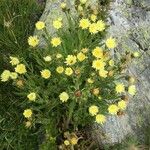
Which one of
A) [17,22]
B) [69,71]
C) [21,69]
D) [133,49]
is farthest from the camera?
[17,22]

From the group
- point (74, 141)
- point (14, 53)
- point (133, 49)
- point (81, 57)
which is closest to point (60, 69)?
point (81, 57)

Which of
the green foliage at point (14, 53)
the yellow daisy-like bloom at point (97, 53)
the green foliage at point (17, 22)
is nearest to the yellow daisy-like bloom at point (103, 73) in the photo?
the yellow daisy-like bloom at point (97, 53)

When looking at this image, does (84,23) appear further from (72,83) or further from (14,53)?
(14,53)

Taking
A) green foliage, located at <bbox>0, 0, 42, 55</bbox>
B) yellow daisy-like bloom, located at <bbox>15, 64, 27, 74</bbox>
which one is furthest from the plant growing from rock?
green foliage, located at <bbox>0, 0, 42, 55</bbox>

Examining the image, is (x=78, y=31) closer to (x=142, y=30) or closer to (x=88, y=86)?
(x=88, y=86)

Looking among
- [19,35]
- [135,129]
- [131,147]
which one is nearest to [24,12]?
[19,35]

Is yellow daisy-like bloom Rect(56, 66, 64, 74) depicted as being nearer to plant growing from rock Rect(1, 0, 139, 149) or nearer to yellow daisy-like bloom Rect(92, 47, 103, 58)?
plant growing from rock Rect(1, 0, 139, 149)

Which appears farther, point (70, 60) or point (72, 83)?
point (72, 83)

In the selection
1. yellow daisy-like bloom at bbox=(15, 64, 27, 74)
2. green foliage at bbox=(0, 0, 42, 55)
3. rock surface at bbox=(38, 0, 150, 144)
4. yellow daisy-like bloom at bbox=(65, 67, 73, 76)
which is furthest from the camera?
green foliage at bbox=(0, 0, 42, 55)

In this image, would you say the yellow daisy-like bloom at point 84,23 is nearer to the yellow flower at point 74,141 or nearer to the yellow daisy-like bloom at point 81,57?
the yellow daisy-like bloom at point 81,57
